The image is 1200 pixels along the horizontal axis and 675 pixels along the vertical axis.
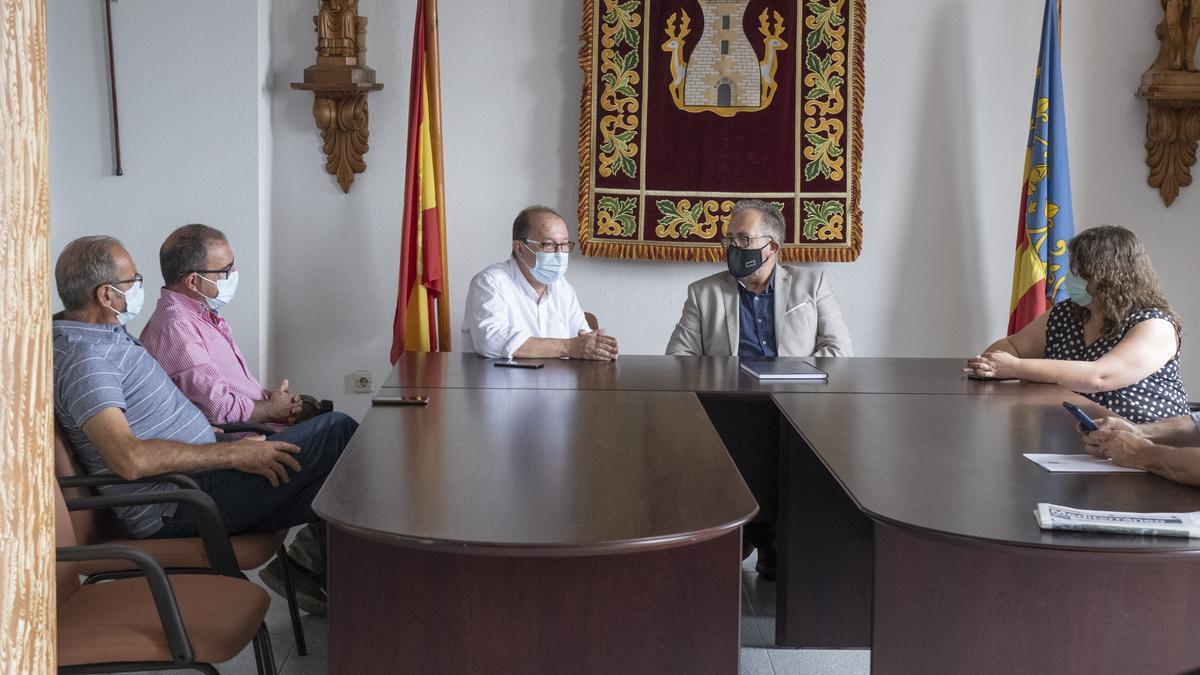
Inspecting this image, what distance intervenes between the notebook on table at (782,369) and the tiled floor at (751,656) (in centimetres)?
68

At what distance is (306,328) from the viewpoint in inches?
194

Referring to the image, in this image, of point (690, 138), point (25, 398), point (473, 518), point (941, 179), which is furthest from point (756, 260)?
point (25, 398)

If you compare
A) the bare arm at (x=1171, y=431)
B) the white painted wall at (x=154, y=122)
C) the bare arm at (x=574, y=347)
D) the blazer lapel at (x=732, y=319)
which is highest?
the white painted wall at (x=154, y=122)

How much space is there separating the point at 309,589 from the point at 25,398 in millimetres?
2405

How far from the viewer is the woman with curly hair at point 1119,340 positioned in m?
2.93

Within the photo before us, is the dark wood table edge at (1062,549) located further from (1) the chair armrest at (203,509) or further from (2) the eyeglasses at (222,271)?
(2) the eyeglasses at (222,271)

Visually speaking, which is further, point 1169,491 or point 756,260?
point 756,260

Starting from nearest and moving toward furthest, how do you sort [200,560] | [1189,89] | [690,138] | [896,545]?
[896,545], [200,560], [1189,89], [690,138]

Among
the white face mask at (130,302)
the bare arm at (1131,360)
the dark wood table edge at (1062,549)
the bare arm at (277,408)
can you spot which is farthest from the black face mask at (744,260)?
the dark wood table edge at (1062,549)

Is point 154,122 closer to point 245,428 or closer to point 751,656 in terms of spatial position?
point 245,428

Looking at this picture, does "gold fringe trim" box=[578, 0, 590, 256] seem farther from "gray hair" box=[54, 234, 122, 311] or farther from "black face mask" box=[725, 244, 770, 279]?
"gray hair" box=[54, 234, 122, 311]

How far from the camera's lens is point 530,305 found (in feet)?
12.7

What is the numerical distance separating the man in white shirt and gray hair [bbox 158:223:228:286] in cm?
92

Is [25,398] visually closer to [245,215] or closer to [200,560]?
[200,560]
